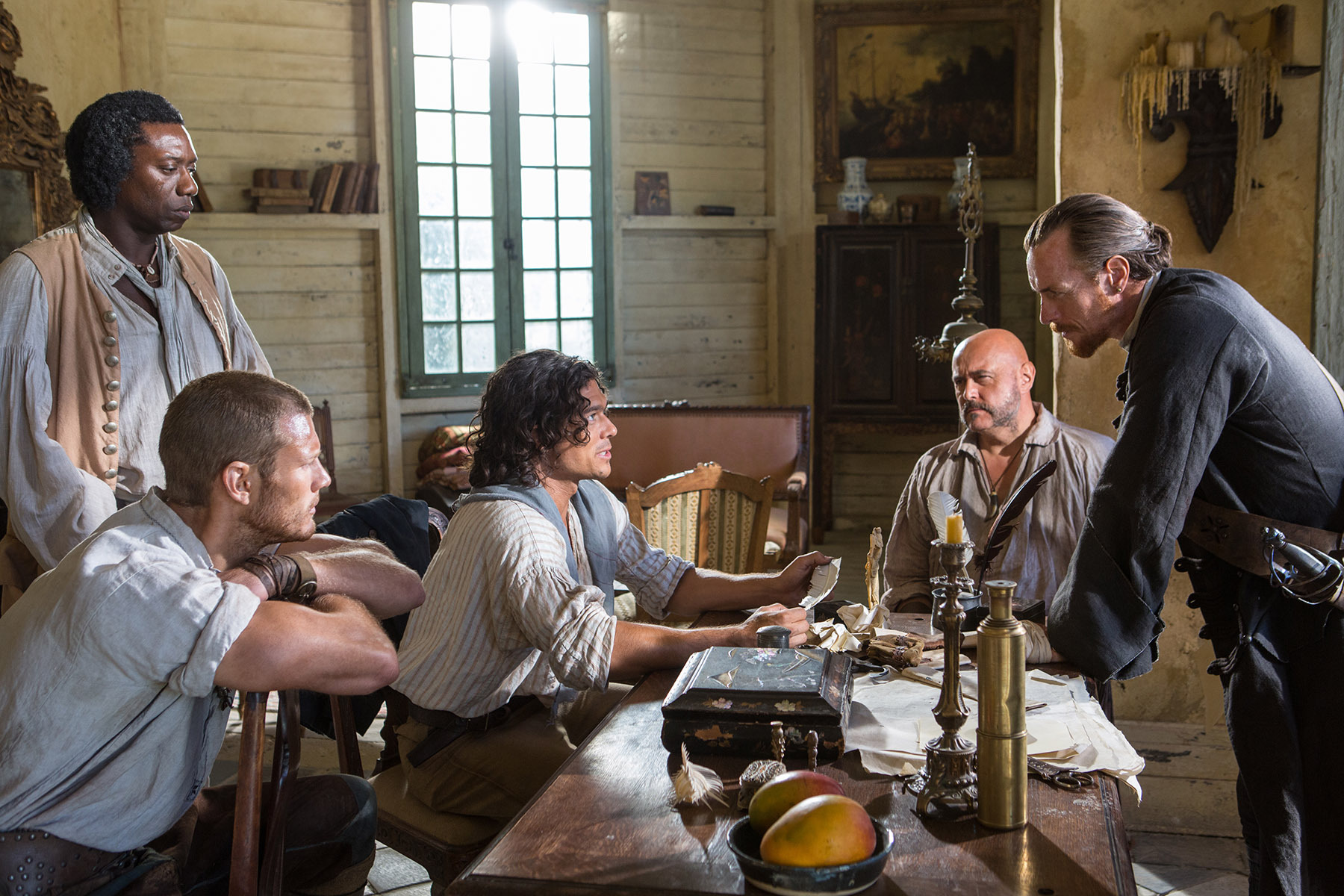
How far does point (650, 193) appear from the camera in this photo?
755cm

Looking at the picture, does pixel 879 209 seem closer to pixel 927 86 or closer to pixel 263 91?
pixel 927 86

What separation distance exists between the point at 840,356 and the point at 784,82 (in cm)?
198

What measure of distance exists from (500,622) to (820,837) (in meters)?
1.10

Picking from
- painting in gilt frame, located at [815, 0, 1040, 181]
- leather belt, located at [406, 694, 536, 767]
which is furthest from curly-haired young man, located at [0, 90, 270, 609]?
painting in gilt frame, located at [815, 0, 1040, 181]

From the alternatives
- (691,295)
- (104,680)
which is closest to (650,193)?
(691,295)

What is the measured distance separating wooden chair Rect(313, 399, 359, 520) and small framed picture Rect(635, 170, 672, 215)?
8.05ft

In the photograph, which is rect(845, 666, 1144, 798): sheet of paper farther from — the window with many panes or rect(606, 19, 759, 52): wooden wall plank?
rect(606, 19, 759, 52): wooden wall plank

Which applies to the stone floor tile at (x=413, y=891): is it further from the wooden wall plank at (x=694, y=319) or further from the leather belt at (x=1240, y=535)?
the wooden wall plank at (x=694, y=319)

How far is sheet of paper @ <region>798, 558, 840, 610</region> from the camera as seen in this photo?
2305 millimetres

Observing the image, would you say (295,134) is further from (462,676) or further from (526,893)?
(526,893)

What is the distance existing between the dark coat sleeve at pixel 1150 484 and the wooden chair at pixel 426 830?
1151 millimetres

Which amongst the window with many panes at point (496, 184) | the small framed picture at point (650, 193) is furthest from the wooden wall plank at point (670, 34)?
the small framed picture at point (650, 193)

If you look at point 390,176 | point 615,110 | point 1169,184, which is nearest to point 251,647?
point 1169,184

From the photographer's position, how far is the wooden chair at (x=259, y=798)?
4.81 feet
